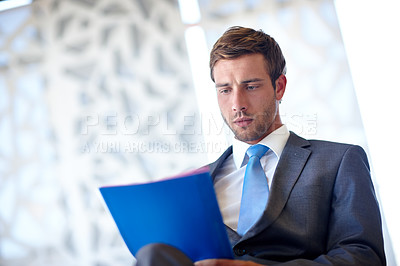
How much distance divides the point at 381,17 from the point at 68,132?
230 cm

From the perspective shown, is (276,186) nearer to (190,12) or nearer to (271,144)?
(271,144)

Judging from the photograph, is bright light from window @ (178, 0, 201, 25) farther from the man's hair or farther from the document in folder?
the document in folder

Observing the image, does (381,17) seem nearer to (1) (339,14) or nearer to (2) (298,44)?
(1) (339,14)

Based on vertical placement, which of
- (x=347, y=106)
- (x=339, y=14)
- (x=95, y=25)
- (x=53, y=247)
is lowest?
(x=53, y=247)

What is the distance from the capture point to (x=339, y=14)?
9.68ft

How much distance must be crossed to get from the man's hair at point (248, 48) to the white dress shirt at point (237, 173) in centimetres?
25

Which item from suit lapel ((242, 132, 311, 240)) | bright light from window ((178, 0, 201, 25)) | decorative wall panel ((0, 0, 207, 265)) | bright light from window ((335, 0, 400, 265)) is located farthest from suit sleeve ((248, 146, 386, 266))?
bright light from window ((178, 0, 201, 25))

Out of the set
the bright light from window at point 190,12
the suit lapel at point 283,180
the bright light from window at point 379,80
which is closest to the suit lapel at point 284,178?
the suit lapel at point 283,180

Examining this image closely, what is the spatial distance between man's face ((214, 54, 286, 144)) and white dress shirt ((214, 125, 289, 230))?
0.05m

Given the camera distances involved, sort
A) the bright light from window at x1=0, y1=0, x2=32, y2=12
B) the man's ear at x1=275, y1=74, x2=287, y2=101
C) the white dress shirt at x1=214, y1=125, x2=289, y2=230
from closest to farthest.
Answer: the white dress shirt at x1=214, y1=125, x2=289, y2=230 → the man's ear at x1=275, y1=74, x2=287, y2=101 → the bright light from window at x1=0, y1=0, x2=32, y2=12

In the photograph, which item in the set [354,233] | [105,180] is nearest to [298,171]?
[354,233]

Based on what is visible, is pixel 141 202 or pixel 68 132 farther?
pixel 68 132

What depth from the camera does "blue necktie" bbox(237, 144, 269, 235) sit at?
58.7 inches

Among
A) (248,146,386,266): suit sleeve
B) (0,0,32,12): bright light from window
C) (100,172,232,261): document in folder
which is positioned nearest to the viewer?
(100,172,232,261): document in folder
